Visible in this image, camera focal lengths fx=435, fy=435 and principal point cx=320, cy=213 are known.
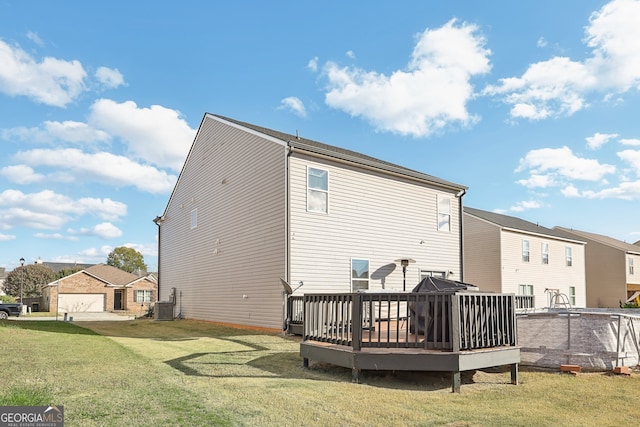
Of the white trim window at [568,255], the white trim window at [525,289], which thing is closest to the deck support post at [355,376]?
the white trim window at [525,289]

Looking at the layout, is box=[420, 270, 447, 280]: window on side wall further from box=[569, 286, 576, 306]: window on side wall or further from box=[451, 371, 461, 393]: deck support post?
box=[569, 286, 576, 306]: window on side wall

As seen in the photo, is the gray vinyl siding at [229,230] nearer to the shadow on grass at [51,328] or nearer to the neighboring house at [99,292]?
the shadow on grass at [51,328]

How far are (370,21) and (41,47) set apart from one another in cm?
1014

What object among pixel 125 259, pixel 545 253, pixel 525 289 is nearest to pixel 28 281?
pixel 125 259

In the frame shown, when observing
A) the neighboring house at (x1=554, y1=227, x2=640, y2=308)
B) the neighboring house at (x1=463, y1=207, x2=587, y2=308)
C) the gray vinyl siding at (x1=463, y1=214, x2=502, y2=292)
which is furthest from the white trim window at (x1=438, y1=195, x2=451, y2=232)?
the neighboring house at (x1=554, y1=227, x2=640, y2=308)

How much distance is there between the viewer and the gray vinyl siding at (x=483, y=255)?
2386cm

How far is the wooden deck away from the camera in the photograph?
6.04 m

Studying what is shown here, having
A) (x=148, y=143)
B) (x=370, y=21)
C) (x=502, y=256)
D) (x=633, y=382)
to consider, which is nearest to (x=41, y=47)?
(x=148, y=143)

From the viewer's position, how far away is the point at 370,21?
44.5ft

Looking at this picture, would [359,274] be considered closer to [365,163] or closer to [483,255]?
[365,163]

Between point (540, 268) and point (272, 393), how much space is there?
2544 cm

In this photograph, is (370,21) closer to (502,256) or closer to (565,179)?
(565,179)

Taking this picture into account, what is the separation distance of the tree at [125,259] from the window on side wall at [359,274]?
70523mm

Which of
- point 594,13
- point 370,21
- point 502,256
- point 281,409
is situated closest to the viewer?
point 281,409
